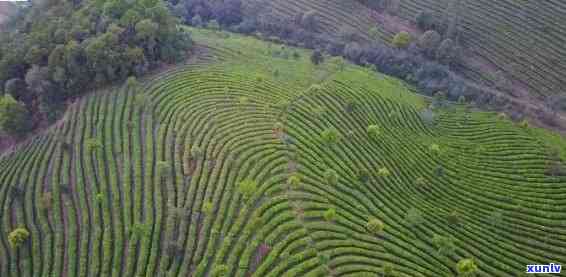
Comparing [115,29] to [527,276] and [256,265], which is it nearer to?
[256,265]

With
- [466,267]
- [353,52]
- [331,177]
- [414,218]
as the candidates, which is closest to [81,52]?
[331,177]

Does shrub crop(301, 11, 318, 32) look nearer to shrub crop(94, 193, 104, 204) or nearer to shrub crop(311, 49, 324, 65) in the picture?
shrub crop(311, 49, 324, 65)

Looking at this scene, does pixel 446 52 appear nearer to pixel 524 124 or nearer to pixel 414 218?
pixel 524 124

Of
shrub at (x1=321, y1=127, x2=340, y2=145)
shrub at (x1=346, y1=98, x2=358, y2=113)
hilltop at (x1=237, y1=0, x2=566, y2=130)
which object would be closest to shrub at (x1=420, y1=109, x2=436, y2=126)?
shrub at (x1=346, y1=98, x2=358, y2=113)

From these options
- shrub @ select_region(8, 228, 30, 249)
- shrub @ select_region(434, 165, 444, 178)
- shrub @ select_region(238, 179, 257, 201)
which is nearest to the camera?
shrub @ select_region(8, 228, 30, 249)

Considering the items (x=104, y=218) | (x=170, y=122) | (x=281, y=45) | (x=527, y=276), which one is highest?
(x=281, y=45)

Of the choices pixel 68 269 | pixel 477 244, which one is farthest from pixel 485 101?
pixel 68 269

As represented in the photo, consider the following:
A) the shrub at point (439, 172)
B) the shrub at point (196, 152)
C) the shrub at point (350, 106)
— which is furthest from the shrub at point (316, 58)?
the shrub at point (196, 152)
